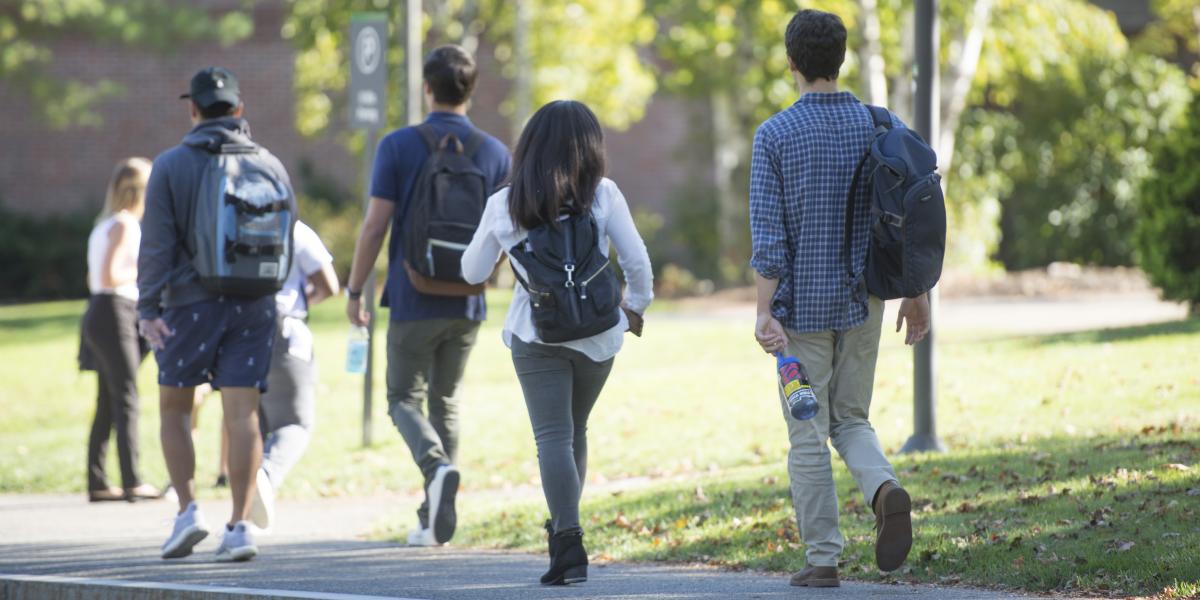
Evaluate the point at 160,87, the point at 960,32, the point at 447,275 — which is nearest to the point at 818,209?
the point at 447,275

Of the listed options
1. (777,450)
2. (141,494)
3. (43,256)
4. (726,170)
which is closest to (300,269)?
(141,494)

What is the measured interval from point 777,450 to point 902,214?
5.02 m

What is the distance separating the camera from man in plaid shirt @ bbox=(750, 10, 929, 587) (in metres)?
5.64

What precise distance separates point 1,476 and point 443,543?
5.08m

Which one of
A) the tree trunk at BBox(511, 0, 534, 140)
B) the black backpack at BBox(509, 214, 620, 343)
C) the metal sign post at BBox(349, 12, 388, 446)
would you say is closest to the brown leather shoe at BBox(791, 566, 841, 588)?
the black backpack at BBox(509, 214, 620, 343)

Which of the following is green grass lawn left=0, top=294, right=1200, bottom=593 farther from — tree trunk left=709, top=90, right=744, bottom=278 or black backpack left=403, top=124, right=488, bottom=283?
tree trunk left=709, top=90, right=744, bottom=278

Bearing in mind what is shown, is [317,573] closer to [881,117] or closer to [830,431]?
[830,431]

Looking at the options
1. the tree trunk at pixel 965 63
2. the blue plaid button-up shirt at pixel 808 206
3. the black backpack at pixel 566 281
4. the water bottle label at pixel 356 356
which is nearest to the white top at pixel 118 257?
the water bottle label at pixel 356 356

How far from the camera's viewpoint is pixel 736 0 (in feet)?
62.4

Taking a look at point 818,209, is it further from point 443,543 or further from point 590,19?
point 590,19

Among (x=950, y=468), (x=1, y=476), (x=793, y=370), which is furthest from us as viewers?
(x=1, y=476)

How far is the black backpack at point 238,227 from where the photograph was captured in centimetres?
670

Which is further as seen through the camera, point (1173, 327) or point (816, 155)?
point (1173, 327)

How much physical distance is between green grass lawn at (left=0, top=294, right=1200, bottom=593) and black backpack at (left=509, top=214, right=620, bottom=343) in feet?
4.47
